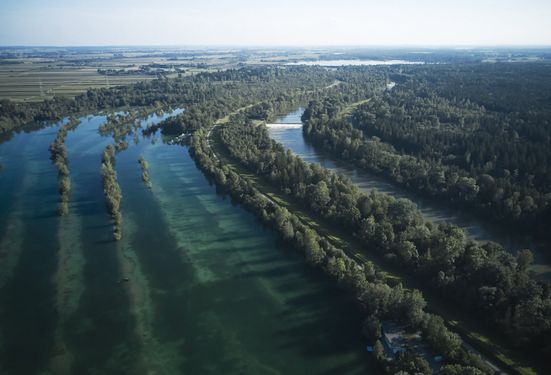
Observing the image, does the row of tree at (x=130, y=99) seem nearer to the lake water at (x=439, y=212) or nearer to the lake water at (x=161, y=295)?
the lake water at (x=439, y=212)

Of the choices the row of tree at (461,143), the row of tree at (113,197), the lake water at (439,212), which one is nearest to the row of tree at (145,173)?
the row of tree at (113,197)

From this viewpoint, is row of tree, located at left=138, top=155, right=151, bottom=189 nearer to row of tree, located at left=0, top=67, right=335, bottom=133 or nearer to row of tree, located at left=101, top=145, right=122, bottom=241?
row of tree, located at left=101, top=145, right=122, bottom=241

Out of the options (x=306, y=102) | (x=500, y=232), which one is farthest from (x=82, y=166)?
(x=306, y=102)

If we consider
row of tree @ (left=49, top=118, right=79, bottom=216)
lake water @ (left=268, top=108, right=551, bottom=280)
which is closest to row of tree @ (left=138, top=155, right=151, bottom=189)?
row of tree @ (left=49, top=118, right=79, bottom=216)

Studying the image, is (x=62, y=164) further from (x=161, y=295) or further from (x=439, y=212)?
(x=439, y=212)

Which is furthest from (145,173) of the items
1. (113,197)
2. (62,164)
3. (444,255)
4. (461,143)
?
(461,143)

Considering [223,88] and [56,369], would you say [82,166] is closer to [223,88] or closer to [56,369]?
[56,369]
